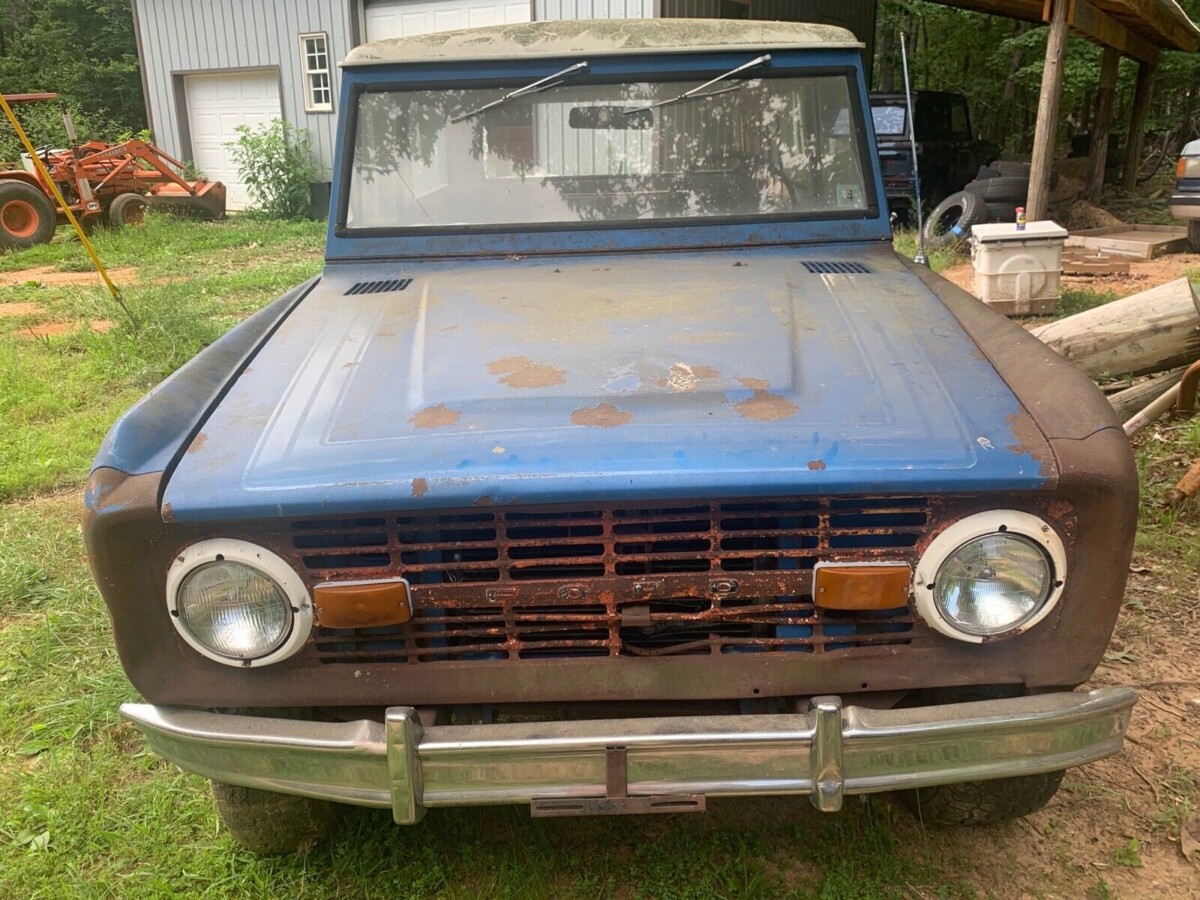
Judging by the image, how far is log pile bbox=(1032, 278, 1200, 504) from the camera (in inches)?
177

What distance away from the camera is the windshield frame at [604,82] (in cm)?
307

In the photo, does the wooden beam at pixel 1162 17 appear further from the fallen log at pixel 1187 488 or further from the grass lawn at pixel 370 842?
the grass lawn at pixel 370 842

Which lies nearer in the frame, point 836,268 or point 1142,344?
point 836,268

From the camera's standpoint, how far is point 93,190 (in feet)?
40.5

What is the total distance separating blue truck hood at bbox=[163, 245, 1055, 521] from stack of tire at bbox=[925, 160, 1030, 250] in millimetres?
7453

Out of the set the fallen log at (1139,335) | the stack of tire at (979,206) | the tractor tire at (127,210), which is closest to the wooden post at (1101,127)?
the stack of tire at (979,206)

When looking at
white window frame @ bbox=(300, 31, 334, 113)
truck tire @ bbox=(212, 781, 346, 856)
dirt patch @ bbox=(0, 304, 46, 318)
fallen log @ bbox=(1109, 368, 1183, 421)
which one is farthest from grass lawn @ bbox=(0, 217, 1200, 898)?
white window frame @ bbox=(300, 31, 334, 113)

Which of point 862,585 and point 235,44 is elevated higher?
point 235,44

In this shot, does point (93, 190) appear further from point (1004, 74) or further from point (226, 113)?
point (1004, 74)

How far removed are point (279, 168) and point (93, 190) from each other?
9.09 feet

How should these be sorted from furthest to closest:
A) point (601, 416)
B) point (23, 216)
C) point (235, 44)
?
point (235, 44) → point (23, 216) → point (601, 416)

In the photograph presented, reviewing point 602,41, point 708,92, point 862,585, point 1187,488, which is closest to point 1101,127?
point 1187,488

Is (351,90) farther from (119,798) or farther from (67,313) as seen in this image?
(67,313)

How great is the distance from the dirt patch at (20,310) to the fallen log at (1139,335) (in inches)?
307
